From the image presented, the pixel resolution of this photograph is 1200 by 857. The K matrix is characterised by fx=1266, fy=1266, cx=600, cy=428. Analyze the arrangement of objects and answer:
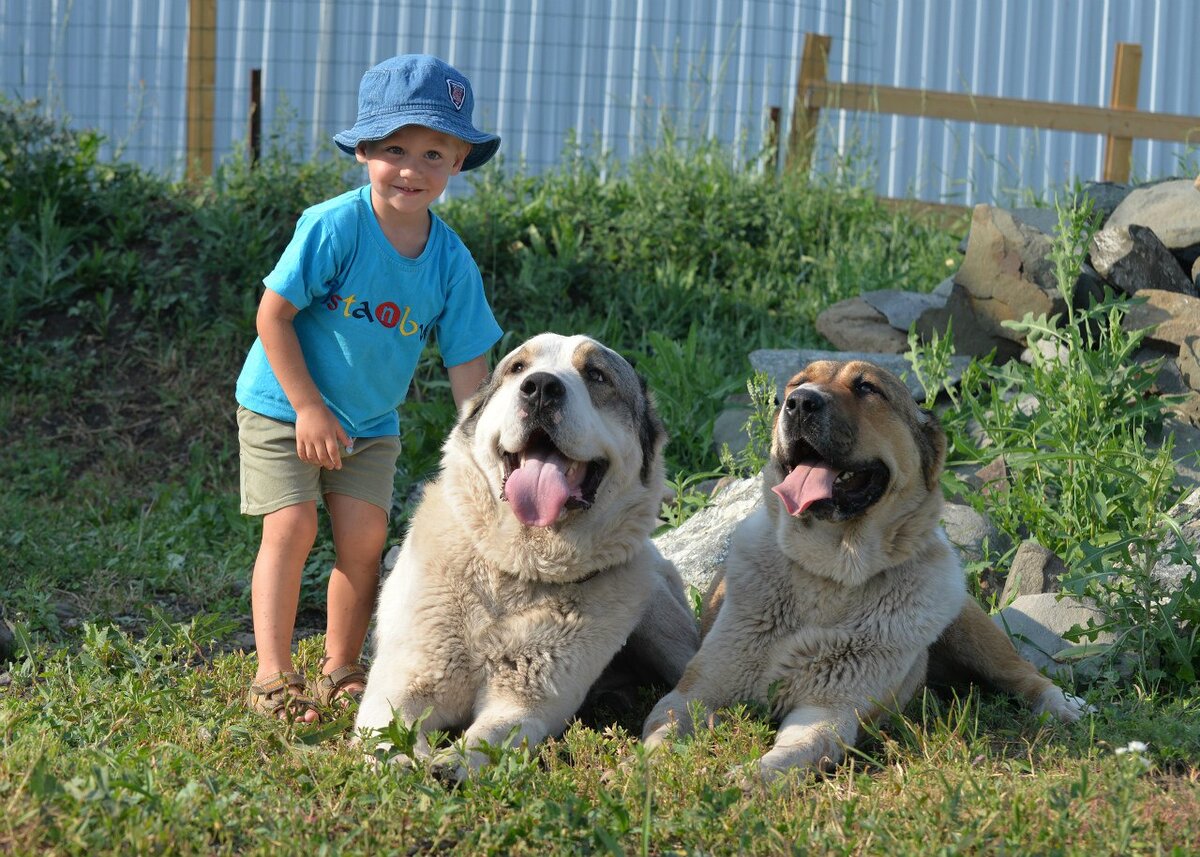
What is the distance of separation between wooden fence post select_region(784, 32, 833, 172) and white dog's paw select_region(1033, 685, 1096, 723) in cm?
594

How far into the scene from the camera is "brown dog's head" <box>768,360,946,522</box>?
3.41 metres

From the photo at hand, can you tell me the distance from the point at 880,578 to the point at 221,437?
4.38 meters

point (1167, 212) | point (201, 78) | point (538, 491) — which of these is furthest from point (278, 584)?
point (201, 78)

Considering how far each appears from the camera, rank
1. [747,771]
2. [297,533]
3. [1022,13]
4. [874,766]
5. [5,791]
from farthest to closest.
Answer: [1022,13], [297,533], [874,766], [747,771], [5,791]

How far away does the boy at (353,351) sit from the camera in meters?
3.67

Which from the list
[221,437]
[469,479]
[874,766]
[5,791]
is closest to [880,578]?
[874,766]

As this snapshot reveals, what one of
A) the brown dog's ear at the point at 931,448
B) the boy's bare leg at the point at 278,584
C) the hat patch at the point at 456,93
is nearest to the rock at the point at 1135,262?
the brown dog's ear at the point at 931,448

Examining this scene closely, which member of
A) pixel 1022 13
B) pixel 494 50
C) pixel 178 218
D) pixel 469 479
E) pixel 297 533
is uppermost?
pixel 1022 13

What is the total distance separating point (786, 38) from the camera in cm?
1009

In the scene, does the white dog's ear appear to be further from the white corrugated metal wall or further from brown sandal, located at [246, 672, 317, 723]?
the white corrugated metal wall

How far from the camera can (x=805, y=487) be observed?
343 centimetres

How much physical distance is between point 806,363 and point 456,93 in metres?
2.77

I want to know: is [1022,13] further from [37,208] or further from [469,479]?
[469,479]

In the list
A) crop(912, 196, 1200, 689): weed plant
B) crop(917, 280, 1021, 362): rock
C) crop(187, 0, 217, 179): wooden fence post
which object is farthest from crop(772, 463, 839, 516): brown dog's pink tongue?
crop(187, 0, 217, 179): wooden fence post
